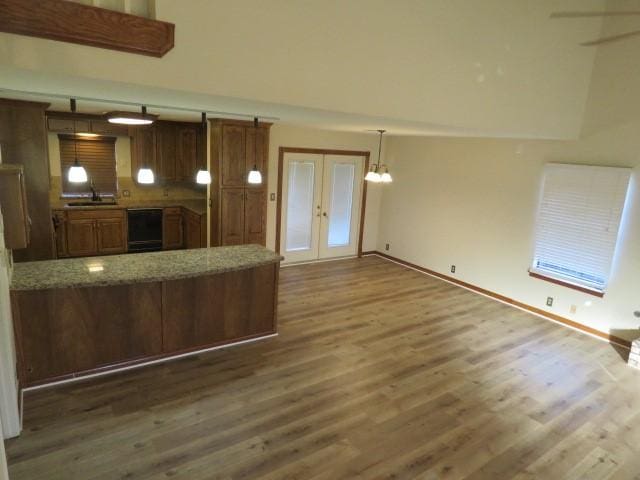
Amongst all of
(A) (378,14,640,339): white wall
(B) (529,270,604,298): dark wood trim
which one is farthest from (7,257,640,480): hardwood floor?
(A) (378,14,640,339): white wall

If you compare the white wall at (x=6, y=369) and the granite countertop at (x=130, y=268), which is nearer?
the white wall at (x=6, y=369)

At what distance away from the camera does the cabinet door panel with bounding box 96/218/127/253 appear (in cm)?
658

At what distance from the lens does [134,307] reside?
11.7 ft

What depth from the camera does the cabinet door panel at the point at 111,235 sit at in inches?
259

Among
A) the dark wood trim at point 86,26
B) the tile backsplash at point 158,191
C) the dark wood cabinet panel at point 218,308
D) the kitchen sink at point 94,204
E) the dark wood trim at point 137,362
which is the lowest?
the dark wood trim at point 137,362

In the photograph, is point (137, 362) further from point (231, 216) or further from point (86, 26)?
point (86, 26)

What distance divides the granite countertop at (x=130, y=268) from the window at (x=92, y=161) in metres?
3.55

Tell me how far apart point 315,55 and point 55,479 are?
9.90ft

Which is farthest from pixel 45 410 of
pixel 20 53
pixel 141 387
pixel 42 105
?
pixel 42 105

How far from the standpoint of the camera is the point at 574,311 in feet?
16.8

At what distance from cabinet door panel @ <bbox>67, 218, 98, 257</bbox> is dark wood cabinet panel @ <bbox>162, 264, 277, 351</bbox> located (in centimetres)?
361

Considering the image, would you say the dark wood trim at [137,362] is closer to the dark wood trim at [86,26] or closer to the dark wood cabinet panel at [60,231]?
the dark wood trim at [86,26]

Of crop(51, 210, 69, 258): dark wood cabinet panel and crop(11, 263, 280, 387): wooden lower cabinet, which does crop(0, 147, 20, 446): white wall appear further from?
crop(51, 210, 69, 258): dark wood cabinet panel

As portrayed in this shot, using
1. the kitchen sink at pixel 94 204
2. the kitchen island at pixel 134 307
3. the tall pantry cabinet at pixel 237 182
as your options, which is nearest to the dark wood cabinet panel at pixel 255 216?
A: the tall pantry cabinet at pixel 237 182
